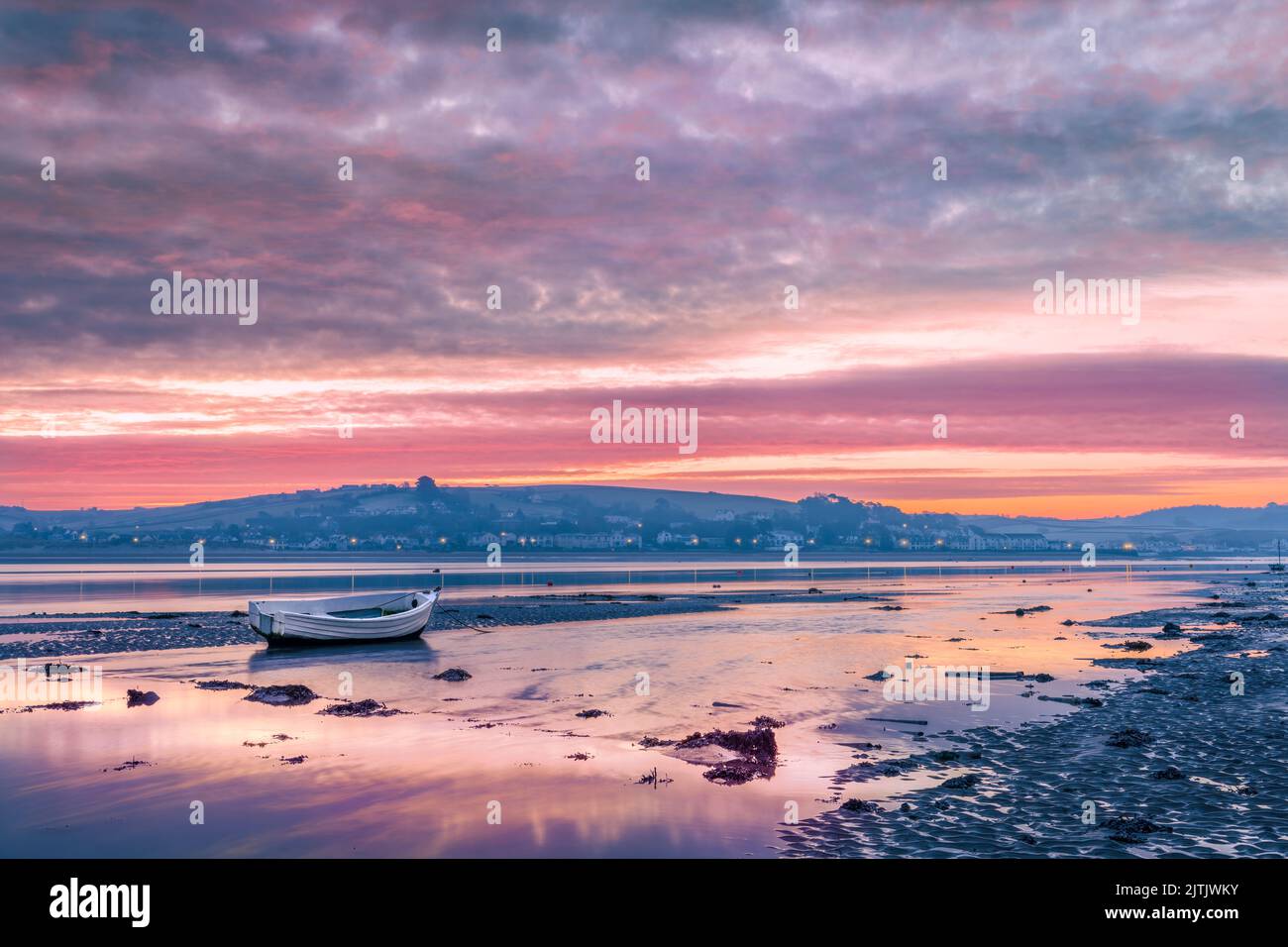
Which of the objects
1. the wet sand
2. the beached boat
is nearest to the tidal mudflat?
the wet sand

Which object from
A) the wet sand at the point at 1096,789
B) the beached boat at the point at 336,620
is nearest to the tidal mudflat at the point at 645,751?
the wet sand at the point at 1096,789

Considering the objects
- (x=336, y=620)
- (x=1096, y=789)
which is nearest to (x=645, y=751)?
(x=1096, y=789)

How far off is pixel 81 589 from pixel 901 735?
337 feet

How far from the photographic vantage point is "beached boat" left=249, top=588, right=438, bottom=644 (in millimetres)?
45875

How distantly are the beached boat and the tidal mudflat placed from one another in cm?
129

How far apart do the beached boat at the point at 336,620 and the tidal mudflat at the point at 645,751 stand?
1.29 metres

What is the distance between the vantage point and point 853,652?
43125mm

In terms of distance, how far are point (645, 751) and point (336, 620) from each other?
103 ft

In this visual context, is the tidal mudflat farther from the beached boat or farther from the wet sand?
the beached boat

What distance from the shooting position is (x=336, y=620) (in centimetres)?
4788

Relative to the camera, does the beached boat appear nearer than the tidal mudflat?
No
